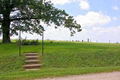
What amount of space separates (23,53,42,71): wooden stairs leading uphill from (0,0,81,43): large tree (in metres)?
8.43

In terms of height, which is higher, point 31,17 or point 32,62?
point 31,17

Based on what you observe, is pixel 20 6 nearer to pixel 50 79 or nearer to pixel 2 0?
pixel 2 0

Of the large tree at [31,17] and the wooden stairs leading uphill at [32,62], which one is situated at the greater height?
the large tree at [31,17]

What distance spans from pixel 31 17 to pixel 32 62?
1161 cm

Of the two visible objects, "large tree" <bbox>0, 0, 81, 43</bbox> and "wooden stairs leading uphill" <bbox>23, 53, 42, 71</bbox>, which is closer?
"wooden stairs leading uphill" <bbox>23, 53, 42, 71</bbox>

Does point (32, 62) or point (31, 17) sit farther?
point (31, 17)

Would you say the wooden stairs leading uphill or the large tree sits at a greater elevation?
the large tree

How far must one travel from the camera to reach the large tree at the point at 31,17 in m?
18.1

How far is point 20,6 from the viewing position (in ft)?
57.8

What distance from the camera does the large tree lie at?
18078 mm

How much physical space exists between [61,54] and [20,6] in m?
10.7

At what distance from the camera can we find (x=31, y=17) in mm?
19688

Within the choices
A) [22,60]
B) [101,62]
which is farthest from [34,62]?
[101,62]

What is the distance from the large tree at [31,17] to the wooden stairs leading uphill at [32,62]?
8435mm
